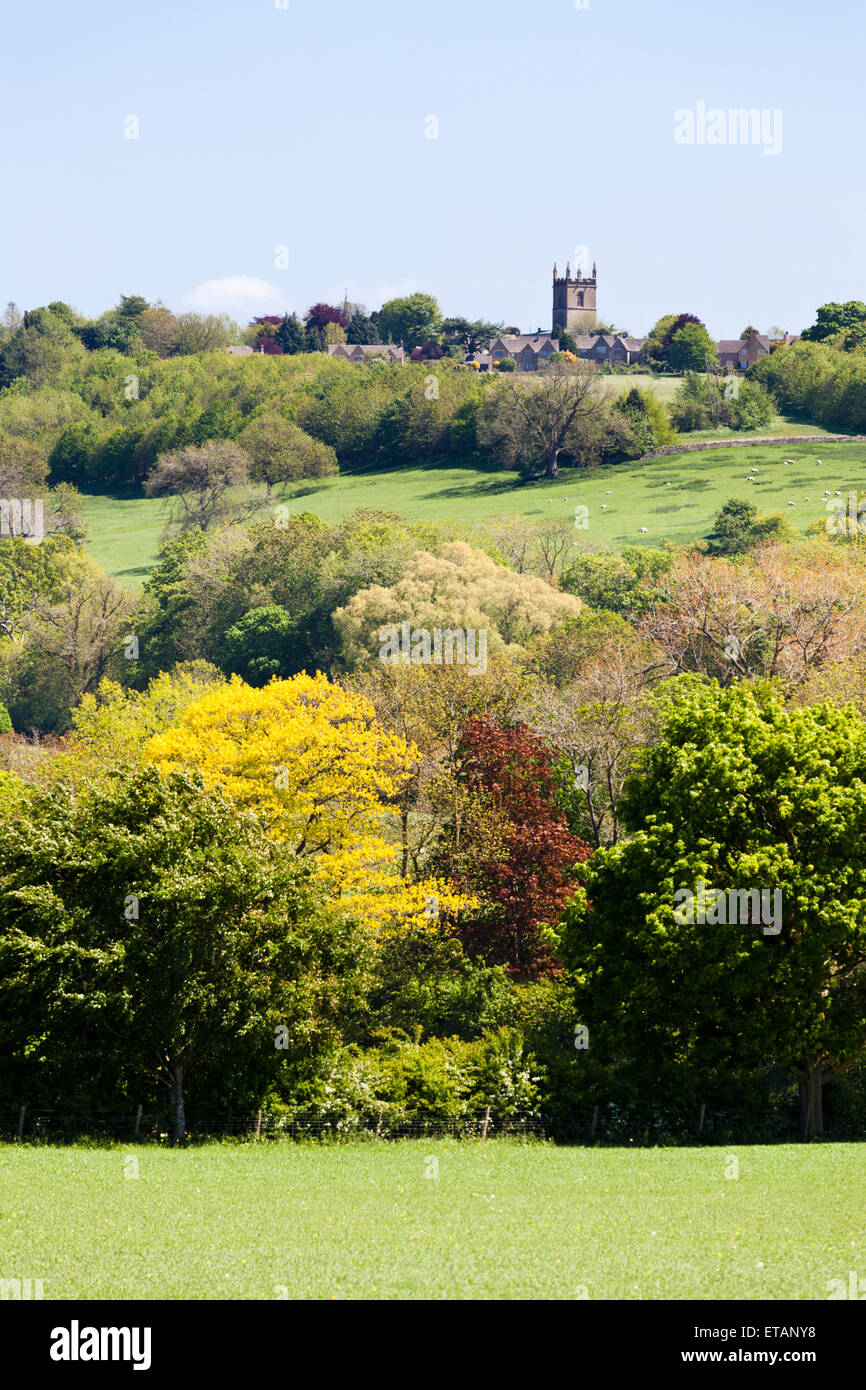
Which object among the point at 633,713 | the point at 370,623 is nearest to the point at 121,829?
the point at 633,713

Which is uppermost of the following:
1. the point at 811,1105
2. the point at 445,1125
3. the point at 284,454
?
the point at 284,454

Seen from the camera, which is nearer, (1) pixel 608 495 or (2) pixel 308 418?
(1) pixel 608 495

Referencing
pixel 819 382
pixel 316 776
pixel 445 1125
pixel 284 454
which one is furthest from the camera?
pixel 819 382

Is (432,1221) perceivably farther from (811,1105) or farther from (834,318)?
(834,318)

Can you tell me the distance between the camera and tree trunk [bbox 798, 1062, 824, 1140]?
3541cm

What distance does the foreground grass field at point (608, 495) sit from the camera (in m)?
116

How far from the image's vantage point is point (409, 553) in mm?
91438

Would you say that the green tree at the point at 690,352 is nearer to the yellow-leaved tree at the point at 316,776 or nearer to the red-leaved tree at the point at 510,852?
the red-leaved tree at the point at 510,852

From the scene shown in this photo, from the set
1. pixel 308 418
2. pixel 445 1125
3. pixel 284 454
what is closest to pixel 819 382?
pixel 308 418

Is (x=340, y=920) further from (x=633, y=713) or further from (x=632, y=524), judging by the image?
(x=632, y=524)

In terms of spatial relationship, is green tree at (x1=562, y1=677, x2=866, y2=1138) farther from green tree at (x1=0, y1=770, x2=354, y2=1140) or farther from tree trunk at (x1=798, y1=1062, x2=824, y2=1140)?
green tree at (x1=0, y1=770, x2=354, y2=1140)

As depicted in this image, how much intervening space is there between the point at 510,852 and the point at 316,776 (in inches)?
255

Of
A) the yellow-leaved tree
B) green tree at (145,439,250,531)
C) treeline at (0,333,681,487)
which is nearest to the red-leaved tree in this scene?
the yellow-leaved tree

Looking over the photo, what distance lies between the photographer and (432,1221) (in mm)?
24094
